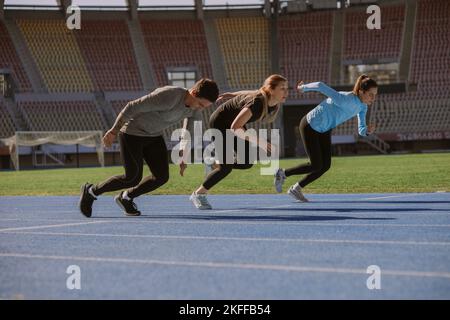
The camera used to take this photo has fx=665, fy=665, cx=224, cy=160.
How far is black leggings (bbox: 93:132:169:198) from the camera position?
7762 millimetres

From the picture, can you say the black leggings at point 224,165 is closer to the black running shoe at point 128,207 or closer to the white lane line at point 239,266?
the black running shoe at point 128,207

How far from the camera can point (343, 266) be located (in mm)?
4270

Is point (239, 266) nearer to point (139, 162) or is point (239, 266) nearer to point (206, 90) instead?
point (206, 90)

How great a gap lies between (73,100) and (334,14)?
1912 centimetres

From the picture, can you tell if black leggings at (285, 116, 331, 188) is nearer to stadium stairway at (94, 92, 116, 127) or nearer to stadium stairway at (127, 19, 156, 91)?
stadium stairway at (94, 92, 116, 127)

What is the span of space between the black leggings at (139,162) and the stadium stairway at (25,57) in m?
37.1

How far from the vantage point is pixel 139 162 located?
7.80 metres

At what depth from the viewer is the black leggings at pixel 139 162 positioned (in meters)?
7.76

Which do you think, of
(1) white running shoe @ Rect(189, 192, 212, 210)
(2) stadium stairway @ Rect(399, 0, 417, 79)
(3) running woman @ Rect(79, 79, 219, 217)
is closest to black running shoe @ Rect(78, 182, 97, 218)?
(3) running woman @ Rect(79, 79, 219, 217)

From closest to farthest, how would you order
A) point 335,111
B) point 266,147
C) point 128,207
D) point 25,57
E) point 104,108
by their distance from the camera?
point 266,147
point 128,207
point 335,111
point 25,57
point 104,108

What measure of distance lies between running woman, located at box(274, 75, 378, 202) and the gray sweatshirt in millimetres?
2051

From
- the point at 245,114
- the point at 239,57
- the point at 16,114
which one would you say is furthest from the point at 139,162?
the point at 239,57

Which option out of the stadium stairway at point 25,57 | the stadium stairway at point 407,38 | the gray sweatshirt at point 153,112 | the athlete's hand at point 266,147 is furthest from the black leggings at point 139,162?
the stadium stairway at point 407,38

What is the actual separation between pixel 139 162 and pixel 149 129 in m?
0.42
